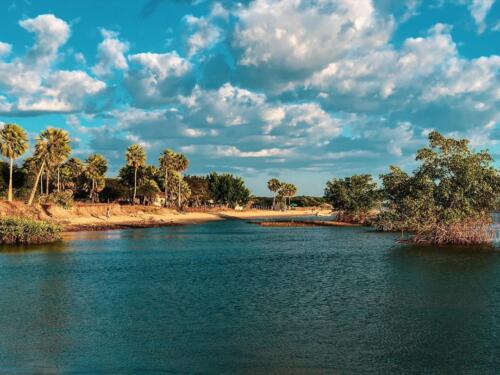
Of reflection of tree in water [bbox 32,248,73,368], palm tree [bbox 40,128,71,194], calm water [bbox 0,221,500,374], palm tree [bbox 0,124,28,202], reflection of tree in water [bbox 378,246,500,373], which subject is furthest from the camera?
palm tree [bbox 40,128,71,194]

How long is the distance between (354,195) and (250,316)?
343ft

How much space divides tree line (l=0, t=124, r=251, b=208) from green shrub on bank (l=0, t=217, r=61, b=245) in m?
27.0

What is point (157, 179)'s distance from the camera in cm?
16688

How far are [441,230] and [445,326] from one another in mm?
38974

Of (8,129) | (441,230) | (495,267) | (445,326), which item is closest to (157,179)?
(8,129)

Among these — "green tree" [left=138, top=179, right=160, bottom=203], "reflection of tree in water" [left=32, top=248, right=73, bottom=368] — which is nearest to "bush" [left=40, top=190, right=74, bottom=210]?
"green tree" [left=138, top=179, right=160, bottom=203]

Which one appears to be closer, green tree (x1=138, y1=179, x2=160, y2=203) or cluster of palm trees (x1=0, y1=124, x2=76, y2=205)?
cluster of palm trees (x1=0, y1=124, x2=76, y2=205)

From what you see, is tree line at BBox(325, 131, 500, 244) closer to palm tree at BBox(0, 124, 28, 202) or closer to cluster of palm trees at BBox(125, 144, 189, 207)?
palm tree at BBox(0, 124, 28, 202)

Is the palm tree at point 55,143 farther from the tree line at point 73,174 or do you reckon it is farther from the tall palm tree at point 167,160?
the tall palm tree at point 167,160

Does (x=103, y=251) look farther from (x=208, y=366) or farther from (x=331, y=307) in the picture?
(x=208, y=366)

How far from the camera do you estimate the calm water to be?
17656 millimetres

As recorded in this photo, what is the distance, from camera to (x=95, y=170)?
132 m

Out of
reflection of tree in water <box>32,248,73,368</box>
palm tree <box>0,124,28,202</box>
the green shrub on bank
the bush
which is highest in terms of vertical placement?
palm tree <box>0,124,28,202</box>

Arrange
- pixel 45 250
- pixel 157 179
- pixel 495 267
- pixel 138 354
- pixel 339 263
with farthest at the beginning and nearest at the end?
pixel 157 179 → pixel 45 250 → pixel 339 263 → pixel 495 267 → pixel 138 354
